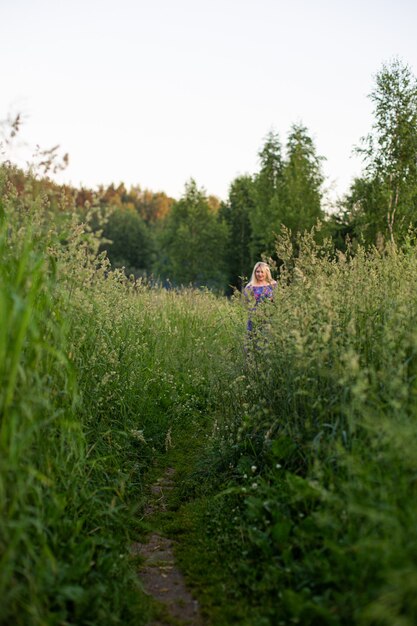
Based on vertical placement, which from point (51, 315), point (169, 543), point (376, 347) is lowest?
point (169, 543)

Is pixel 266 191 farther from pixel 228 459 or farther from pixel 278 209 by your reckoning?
pixel 228 459

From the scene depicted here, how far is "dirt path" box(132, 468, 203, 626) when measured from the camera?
3.21 metres

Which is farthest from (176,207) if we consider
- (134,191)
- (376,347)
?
(134,191)

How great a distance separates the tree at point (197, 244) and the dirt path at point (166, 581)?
38265 mm

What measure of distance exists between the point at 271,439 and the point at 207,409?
2.90 meters

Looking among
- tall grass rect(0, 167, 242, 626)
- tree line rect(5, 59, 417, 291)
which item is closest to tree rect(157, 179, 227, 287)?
tree line rect(5, 59, 417, 291)

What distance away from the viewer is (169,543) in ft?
13.7

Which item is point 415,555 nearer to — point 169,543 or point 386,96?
point 169,543

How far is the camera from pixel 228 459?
4.96 m

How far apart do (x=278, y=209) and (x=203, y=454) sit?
27.0m

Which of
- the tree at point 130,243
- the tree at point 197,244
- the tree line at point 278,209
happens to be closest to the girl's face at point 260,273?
the tree line at point 278,209

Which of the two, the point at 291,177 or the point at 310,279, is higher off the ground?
the point at 291,177

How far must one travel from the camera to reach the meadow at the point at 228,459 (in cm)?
273

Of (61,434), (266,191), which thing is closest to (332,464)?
(61,434)
